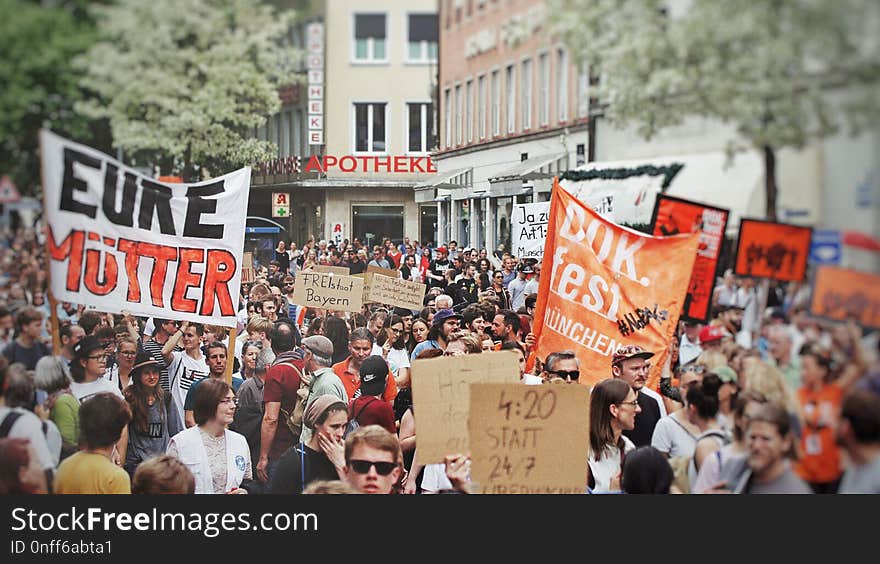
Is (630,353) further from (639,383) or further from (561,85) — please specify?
(561,85)

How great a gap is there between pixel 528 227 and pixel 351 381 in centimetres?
178

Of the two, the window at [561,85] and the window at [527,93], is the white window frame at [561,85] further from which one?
the window at [527,93]

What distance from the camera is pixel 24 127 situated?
6211mm

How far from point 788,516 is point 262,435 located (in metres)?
3.98

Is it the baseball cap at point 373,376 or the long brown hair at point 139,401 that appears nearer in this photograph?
the long brown hair at point 139,401

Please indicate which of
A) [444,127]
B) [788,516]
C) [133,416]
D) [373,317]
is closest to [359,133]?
[444,127]

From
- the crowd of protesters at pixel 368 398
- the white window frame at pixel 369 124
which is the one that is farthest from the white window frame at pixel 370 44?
the crowd of protesters at pixel 368 398

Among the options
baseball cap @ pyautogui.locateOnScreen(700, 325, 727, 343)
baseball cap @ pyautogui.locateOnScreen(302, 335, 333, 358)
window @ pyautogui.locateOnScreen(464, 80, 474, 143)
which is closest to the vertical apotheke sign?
window @ pyautogui.locateOnScreen(464, 80, 474, 143)

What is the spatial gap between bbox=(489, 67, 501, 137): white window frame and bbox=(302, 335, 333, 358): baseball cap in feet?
8.26

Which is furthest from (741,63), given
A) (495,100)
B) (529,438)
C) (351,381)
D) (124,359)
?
(351,381)

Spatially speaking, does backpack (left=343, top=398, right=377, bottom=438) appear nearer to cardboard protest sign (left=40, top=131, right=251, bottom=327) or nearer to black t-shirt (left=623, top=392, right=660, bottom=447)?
cardboard protest sign (left=40, top=131, right=251, bottom=327)

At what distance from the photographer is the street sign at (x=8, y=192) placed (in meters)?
6.15

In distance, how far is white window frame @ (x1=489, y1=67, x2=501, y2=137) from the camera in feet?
23.7

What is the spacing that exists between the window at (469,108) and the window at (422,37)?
0.76 feet
